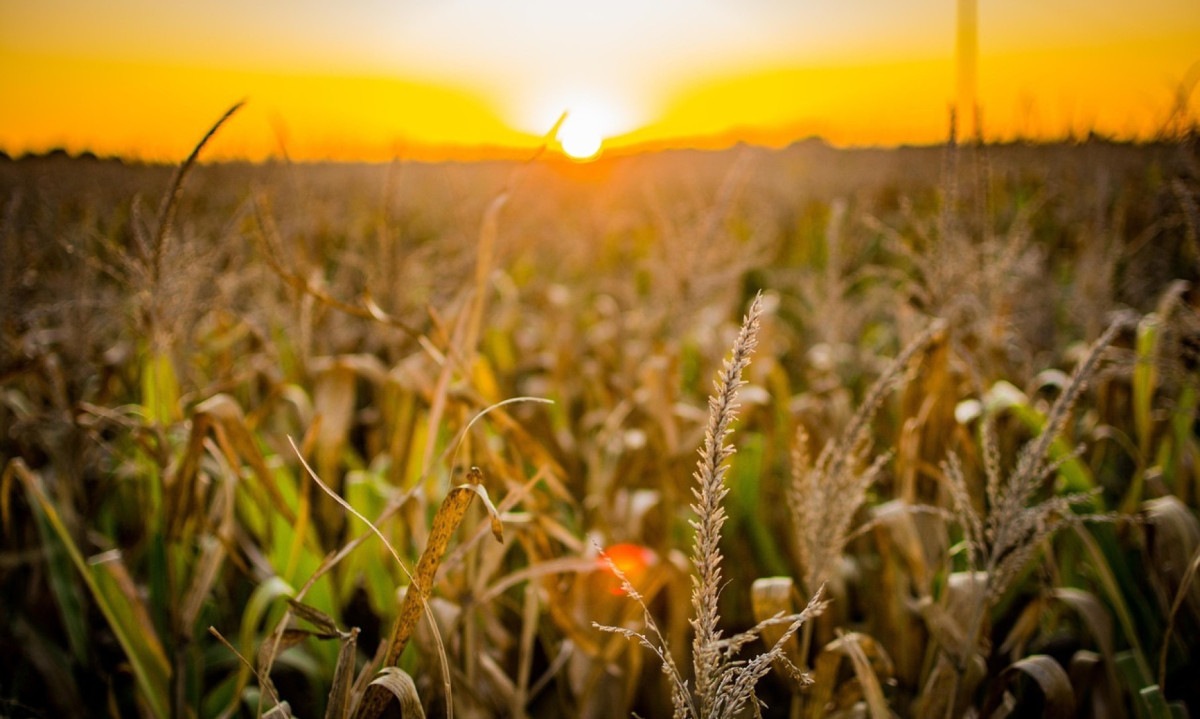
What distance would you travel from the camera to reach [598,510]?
2.29 m

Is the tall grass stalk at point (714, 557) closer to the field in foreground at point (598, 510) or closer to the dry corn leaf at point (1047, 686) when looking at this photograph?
the field in foreground at point (598, 510)

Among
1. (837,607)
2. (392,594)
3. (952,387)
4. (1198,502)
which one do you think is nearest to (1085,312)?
(1198,502)

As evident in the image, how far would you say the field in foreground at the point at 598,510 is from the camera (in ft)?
3.73

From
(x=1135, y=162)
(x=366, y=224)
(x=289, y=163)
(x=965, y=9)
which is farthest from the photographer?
(x=1135, y=162)

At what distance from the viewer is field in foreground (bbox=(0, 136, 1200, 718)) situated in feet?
3.73

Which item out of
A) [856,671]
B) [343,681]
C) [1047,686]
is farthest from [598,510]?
[343,681]

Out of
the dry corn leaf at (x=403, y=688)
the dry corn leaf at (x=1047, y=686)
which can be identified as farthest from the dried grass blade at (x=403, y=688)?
the dry corn leaf at (x=1047, y=686)

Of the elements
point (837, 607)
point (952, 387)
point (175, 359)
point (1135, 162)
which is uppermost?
point (1135, 162)

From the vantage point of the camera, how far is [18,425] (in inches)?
74.9

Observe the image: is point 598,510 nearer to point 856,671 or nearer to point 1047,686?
point 856,671

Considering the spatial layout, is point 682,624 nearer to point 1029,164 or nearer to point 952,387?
point 952,387

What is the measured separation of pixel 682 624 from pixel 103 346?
2.88m

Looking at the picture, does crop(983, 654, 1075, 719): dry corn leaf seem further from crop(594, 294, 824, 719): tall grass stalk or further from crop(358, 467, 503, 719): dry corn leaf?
crop(358, 467, 503, 719): dry corn leaf

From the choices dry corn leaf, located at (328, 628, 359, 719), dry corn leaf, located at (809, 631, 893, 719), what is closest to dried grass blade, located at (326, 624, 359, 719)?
dry corn leaf, located at (328, 628, 359, 719)
